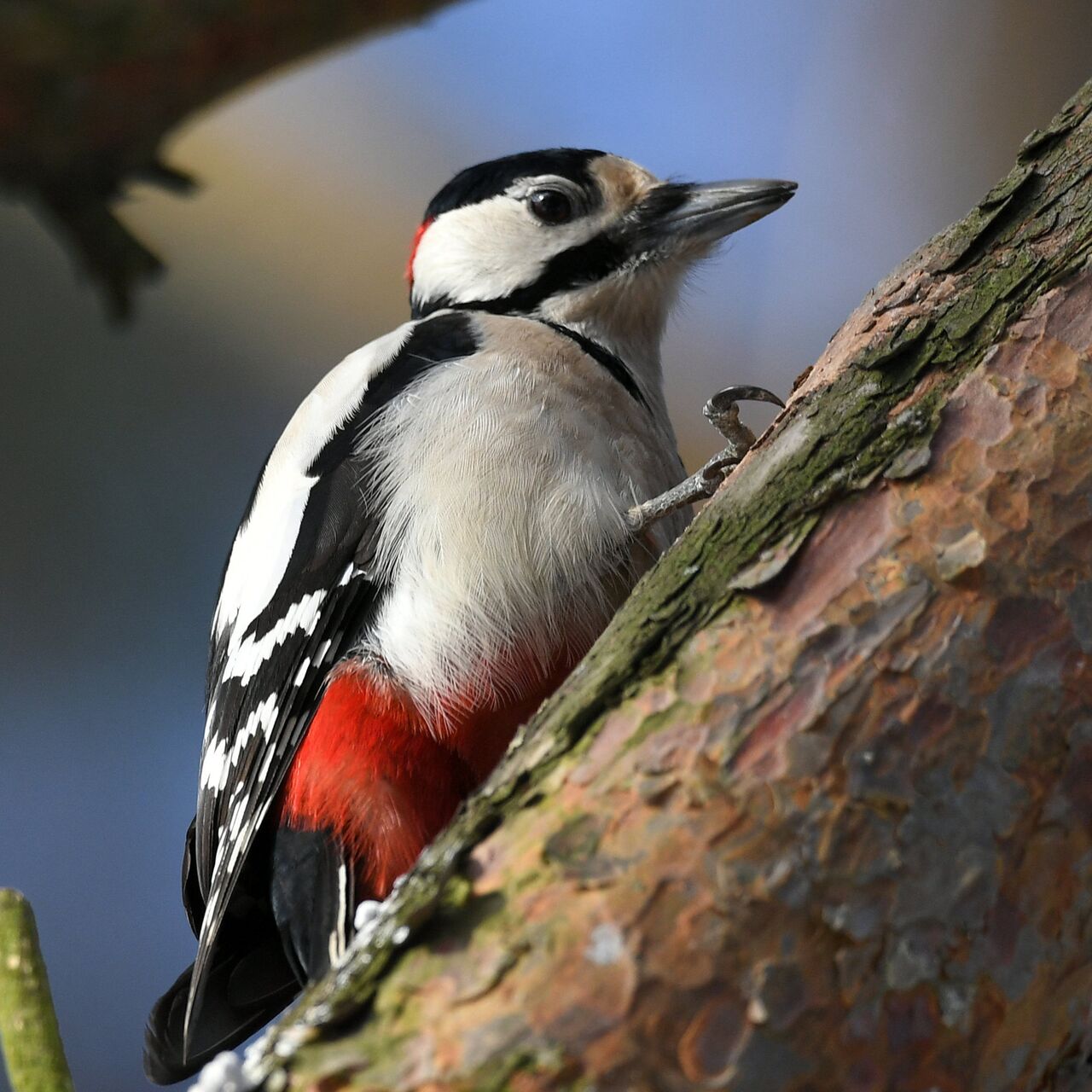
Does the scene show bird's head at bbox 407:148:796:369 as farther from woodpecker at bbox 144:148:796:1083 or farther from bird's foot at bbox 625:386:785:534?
bird's foot at bbox 625:386:785:534

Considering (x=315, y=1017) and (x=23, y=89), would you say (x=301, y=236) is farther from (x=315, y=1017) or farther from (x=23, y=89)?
(x=315, y=1017)

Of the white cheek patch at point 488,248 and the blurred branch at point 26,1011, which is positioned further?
the white cheek patch at point 488,248

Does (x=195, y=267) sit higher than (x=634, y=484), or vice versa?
(x=195, y=267)

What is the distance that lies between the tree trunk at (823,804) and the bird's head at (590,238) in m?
0.85

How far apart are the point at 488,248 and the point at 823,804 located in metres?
1.30

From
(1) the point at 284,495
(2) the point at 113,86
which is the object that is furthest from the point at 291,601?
(2) the point at 113,86

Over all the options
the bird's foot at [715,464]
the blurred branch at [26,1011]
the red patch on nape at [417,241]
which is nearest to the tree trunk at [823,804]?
the blurred branch at [26,1011]

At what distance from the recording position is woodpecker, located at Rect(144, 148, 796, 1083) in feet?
4.43

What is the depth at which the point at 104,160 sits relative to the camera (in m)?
1.56

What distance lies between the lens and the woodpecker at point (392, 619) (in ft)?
4.43

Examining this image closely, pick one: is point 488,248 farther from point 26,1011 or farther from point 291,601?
point 26,1011

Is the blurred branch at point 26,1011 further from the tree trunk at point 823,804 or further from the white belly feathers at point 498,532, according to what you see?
the white belly feathers at point 498,532

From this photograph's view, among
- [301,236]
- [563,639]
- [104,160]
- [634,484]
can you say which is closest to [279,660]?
[563,639]

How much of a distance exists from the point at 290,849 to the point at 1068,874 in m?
0.82
